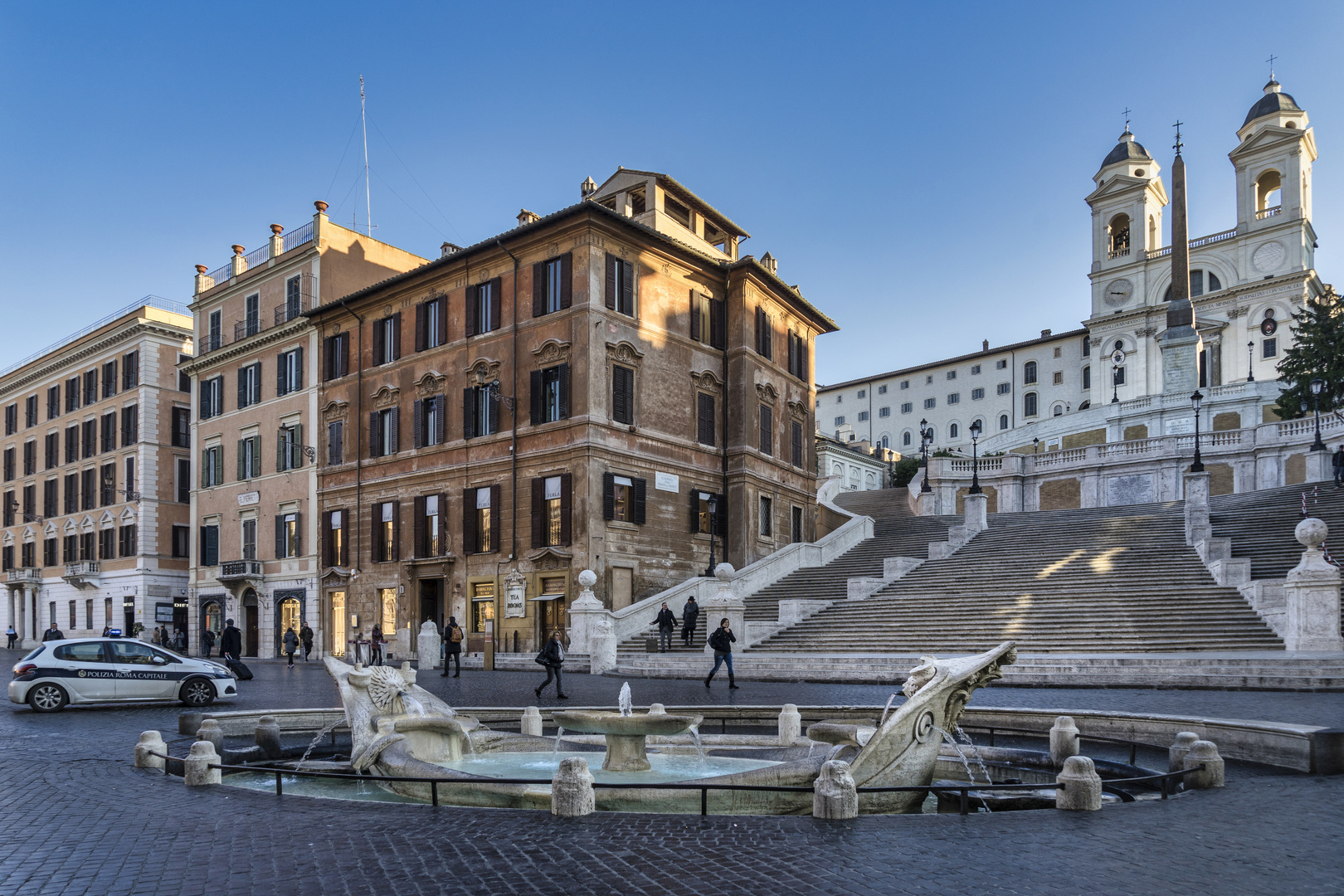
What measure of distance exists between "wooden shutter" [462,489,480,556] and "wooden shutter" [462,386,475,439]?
1984mm

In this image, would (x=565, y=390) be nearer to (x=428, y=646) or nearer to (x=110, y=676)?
(x=428, y=646)

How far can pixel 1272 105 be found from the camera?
8412 centimetres

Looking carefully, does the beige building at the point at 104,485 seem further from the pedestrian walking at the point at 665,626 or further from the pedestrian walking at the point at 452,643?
the pedestrian walking at the point at 665,626

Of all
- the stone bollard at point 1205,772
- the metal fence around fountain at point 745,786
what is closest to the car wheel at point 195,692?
the metal fence around fountain at point 745,786

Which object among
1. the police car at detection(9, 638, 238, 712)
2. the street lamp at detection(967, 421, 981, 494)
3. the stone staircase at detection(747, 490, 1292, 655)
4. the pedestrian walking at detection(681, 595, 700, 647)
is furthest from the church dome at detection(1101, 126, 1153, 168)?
the police car at detection(9, 638, 238, 712)

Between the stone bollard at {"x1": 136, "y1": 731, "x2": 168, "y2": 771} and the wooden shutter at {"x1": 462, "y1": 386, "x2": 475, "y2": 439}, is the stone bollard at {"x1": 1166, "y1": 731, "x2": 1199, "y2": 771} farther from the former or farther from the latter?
the wooden shutter at {"x1": 462, "y1": 386, "x2": 475, "y2": 439}

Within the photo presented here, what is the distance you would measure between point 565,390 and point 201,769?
24.0 m

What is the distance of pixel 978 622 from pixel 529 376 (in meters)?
16.8

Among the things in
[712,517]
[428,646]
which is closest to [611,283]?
[712,517]

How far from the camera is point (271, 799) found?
29.1 ft

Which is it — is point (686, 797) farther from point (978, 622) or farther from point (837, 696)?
point (978, 622)

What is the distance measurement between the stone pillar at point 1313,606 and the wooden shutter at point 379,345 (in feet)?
99.5

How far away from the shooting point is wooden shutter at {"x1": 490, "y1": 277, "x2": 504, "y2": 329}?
116 ft

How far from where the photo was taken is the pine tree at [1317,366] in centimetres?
4547
